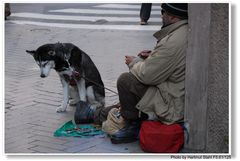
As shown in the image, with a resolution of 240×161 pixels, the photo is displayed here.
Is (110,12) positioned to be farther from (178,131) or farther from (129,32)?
(178,131)

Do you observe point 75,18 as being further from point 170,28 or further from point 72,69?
point 170,28

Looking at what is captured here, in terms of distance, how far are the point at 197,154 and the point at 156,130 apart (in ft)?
1.34

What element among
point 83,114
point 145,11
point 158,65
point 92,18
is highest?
point 145,11

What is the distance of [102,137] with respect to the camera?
16.3 feet

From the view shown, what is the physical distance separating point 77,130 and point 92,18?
7736 millimetres

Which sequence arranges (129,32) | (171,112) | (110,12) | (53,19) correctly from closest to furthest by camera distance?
(171,112) → (129,32) → (53,19) → (110,12)

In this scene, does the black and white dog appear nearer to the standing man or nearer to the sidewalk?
the sidewalk

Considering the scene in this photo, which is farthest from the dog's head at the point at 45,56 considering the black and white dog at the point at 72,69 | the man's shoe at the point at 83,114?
the man's shoe at the point at 83,114

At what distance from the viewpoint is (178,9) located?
4.43 meters

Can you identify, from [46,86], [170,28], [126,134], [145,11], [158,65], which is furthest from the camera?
[145,11]

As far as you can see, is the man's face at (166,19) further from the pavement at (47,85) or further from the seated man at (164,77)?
the pavement at (47,85)

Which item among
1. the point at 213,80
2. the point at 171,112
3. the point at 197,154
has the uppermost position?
the point at 213,80

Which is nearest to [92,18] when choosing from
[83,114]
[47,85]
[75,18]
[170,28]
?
[75,18]

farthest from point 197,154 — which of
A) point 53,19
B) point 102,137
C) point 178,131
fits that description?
point 53,19
